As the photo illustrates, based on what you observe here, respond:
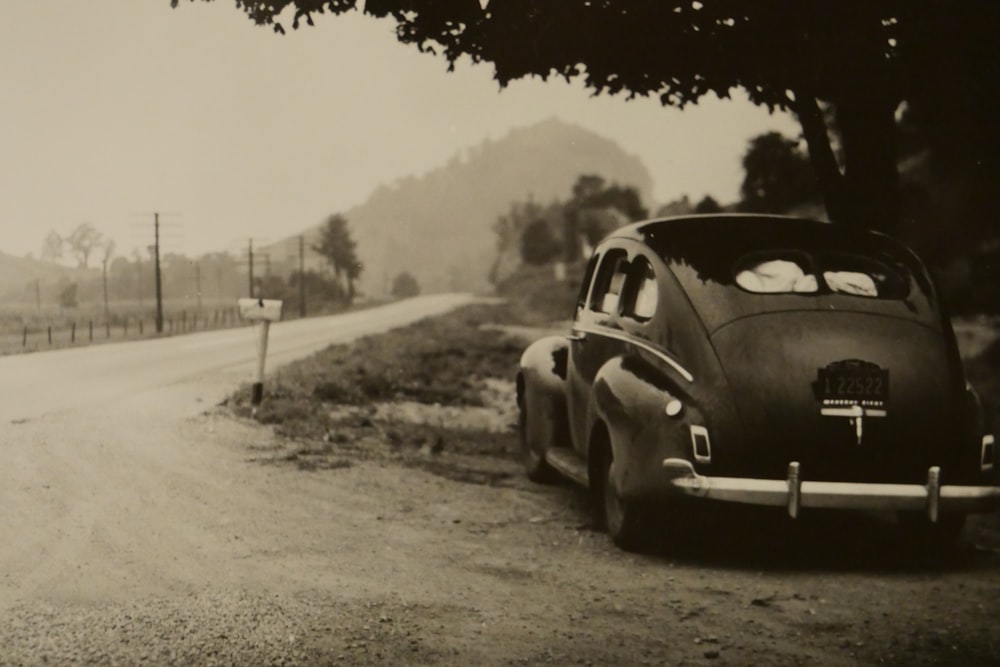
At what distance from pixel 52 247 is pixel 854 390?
506cm

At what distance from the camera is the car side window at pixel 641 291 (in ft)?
21.6

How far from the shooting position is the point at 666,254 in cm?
658

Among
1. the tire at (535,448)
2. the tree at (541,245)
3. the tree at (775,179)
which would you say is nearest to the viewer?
the tire at (535,448)

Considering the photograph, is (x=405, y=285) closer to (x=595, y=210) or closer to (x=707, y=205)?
(x=595, y=210)

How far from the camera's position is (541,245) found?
98.0 m

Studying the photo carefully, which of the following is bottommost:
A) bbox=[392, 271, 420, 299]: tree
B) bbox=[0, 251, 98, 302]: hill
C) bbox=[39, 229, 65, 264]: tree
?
bbox=[0, 251, 98, 302]: hill

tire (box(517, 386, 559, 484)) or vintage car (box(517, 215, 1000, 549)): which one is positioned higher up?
vintage car (box(517, 215, 1000, 549))

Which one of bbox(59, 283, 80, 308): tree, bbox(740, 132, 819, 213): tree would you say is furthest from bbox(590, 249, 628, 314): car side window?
bbox(740, 132, 819, 213): tree

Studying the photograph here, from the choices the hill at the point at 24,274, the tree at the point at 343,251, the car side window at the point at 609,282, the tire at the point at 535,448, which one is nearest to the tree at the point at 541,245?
the tree at the point at 343,251

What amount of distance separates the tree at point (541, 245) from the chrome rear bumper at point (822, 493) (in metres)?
92.2

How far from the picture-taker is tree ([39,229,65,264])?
6.98m

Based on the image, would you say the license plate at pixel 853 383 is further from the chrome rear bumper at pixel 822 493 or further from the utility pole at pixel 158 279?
the utility pole at pixel 158 279

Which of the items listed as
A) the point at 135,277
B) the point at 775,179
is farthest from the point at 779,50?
the point at 775,179

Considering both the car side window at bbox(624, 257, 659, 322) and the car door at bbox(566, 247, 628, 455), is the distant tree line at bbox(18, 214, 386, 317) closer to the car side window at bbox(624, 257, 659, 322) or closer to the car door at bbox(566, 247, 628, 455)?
the car door at bbox(566, 247, 628, 455)
